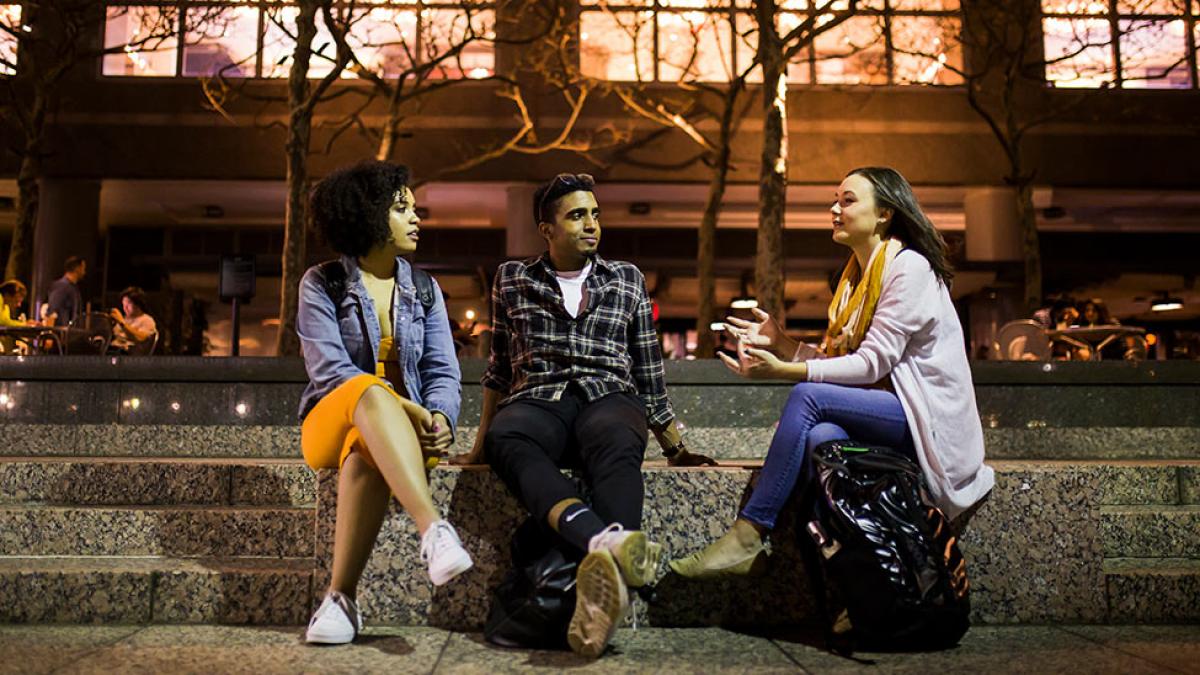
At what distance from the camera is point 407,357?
351cm

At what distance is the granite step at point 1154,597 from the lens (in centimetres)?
347

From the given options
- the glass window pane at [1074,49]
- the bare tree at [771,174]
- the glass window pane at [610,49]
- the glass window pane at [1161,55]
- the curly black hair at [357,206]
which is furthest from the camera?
the glass window pane at [1161,55]

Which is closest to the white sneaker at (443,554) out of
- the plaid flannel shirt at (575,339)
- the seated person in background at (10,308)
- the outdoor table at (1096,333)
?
the plaid flannel shirt at (575,339)

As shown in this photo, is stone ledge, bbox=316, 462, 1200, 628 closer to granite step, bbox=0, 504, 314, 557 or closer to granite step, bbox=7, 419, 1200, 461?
granite step, bbox=0, 504, 314, 557

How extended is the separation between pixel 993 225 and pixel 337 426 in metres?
16.9

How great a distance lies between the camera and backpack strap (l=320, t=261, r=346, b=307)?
137 inches

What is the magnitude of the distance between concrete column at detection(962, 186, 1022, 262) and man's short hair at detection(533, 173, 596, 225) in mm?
15666

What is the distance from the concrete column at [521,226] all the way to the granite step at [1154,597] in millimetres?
14079

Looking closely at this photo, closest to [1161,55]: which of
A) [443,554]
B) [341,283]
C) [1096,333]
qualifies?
[1096,333]

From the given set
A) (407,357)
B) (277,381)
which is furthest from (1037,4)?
(407,357)

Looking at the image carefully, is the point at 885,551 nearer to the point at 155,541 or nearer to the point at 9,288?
the point at 155,541

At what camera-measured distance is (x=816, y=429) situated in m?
3.24

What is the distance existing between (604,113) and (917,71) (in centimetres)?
593

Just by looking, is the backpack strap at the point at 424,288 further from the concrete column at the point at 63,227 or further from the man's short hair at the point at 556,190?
the concrete column at the point at 63,227
